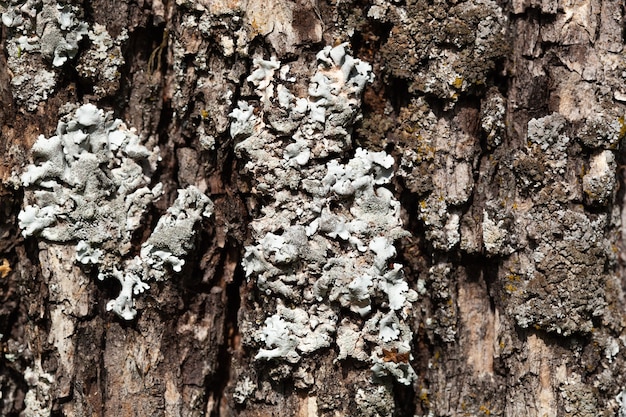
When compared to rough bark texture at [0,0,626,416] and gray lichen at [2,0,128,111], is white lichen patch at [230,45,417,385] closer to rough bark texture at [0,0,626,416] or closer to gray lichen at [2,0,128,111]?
rough bark texture at [0,0,626,416]

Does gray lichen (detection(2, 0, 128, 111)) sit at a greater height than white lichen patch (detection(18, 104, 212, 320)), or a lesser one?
greater

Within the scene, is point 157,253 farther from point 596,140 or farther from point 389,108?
point 596,140

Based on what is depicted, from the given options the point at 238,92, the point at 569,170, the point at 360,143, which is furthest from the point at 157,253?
the point at 569,170

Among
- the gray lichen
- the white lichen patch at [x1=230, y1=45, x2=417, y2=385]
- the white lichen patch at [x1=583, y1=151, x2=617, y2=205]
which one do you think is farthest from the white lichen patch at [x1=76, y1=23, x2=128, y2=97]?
the white lichen patch at [x1=583, y1=151, x2=617, y2=205]

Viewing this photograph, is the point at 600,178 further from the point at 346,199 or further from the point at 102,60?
the point at 102,60

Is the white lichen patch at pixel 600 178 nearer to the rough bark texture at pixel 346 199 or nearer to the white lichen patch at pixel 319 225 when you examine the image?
the rough bark texture at pixel 346 199

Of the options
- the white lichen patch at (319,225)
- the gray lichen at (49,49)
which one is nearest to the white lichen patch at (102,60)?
the gray lichen at (49,49)
